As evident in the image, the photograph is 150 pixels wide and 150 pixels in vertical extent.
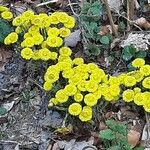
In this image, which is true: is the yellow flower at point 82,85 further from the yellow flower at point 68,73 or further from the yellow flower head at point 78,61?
the yellow flower head at point 78,61

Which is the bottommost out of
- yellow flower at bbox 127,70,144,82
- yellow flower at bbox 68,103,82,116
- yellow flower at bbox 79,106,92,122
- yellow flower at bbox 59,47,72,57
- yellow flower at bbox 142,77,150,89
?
yellow flower at bbox 79,106,92,122

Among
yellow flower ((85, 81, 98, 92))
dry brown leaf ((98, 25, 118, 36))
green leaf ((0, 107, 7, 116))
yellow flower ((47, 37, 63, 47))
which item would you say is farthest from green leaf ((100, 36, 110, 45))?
green leaf ((0, 107, 7, 116))

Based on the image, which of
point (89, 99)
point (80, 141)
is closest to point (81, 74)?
point (89, 99)

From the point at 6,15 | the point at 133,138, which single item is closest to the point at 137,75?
the point at 133,138

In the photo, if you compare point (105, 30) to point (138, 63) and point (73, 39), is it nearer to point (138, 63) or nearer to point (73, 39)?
point (73, 39)

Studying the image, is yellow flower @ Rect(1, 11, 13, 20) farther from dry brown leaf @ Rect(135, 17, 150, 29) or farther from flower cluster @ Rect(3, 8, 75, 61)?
dry brown leaf @ Rect(135, 17, 150, 29)

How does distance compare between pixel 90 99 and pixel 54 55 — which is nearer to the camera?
pixel 90 99

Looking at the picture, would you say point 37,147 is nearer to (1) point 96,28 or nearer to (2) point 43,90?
(2) point 43,90
